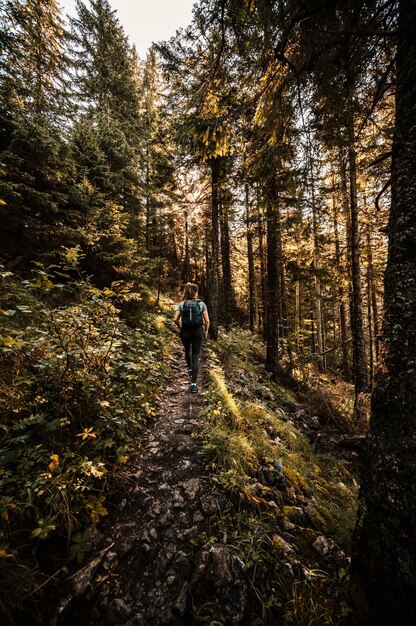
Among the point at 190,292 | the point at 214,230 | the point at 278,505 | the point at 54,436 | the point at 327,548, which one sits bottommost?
the point at 327,548

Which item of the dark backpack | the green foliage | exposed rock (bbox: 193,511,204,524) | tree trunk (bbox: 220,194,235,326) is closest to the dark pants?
the dark backpack

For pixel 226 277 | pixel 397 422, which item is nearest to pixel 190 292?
pixel 397 422

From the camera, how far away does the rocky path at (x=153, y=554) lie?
1.92 metres

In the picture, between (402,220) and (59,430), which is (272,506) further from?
(402,220)

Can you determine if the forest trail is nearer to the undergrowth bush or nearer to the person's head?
the undergrowth bush

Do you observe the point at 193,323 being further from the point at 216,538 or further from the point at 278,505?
the point at 216,538

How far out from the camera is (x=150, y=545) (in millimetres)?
2385

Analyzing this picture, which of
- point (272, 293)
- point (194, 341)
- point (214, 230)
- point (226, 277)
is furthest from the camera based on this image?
point (226, 277)

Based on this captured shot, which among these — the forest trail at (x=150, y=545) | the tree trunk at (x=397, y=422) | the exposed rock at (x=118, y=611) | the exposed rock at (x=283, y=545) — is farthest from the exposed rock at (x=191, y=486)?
the tree trunk at (x=397, y=422)

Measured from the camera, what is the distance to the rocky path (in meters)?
1.92

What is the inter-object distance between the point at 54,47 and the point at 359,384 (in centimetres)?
1832

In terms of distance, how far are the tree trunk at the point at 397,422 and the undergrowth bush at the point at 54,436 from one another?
2476 millimetres

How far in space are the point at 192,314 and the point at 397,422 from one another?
4335 mm

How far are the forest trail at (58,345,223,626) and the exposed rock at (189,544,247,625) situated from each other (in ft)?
0.37
